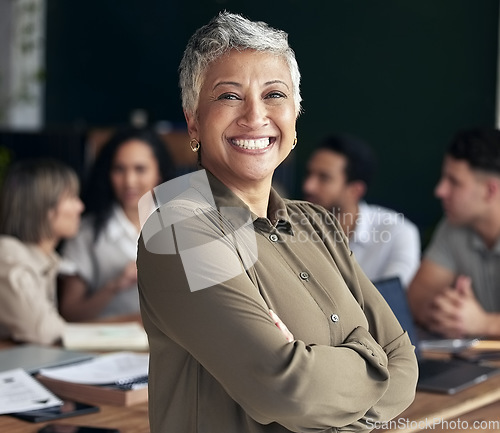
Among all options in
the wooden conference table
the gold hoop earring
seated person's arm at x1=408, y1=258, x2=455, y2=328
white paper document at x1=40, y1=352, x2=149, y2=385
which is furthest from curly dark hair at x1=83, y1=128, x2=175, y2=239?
the gold hoop earring

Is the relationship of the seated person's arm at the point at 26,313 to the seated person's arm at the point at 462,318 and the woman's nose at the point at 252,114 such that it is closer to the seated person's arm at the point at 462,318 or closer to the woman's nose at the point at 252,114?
the seated person's arm at the point at 462,318

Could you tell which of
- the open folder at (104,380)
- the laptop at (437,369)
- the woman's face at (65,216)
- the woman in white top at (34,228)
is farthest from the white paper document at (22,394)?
the woman's face at (65,216)

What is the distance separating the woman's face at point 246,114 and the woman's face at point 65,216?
6.31ft

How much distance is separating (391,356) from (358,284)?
5.7 inches

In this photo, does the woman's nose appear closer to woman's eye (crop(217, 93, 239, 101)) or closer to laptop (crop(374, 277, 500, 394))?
woman's eye (crop(217, 93, 239, 101))

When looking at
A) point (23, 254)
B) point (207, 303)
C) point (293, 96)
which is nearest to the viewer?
point (207, 303)

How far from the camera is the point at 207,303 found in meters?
1.28

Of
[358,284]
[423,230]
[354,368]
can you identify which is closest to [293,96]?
[358,284]

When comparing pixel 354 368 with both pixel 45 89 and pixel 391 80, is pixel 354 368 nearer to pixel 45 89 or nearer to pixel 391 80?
pixel 391 80

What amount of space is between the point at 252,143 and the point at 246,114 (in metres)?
0.05

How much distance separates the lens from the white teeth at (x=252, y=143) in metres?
1.43

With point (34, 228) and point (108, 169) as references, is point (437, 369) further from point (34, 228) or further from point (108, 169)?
point (108, 169)

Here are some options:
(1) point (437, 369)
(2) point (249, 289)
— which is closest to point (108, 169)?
(1) point (437, 369)

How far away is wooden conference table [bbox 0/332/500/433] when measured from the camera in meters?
1.82
